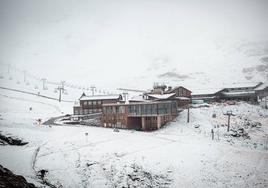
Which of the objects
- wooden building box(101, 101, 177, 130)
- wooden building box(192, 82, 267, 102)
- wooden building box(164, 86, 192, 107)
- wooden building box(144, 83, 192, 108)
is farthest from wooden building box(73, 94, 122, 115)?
wooden building box(192, 82, 267, 102)

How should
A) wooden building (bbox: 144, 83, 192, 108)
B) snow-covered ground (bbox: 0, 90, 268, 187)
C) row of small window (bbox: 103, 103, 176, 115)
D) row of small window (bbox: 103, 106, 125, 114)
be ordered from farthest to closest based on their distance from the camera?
1. wooden building (bbox: 144, 83, 192, 108)
2. row of small window (bbox: 103, 106, 125, 114)
3. row of small window (bbox: 103, 103, 176, 115)
4. snow-covered ground (bbox: 0, 90, 268, 187)

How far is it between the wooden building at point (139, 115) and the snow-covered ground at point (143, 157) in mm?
5493

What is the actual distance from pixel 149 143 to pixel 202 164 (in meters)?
11.9

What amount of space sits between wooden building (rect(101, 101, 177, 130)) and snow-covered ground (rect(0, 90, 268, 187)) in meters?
5.49

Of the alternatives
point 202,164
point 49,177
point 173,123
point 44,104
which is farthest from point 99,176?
point 44,104

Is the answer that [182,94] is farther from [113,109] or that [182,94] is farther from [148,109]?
[113,109]

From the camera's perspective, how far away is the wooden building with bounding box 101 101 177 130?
57.5 meters

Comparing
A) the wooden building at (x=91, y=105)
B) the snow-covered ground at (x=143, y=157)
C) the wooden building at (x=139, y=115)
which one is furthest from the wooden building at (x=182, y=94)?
the snow-covered ground at (x=143, y=157)

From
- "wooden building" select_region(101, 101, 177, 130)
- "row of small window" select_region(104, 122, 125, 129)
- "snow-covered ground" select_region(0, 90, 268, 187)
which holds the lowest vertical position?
"snow-covered ground" select_region(0, 90, 268, 187)

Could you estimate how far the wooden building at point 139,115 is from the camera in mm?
57531

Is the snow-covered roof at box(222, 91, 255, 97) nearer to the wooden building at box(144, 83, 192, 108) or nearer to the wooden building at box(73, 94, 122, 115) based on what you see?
the wooden building at box(144, 83, 192, 108)

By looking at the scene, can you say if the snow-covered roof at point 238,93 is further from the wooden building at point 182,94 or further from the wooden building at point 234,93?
the wooden building at point 182,94

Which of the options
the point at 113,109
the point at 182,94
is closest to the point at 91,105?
the point at 113,109

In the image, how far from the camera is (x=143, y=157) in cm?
3469
